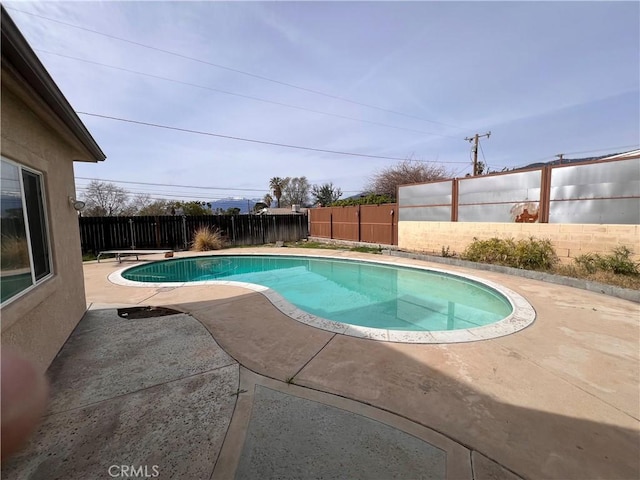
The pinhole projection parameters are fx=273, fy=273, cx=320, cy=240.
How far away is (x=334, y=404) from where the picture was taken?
2.44 meters

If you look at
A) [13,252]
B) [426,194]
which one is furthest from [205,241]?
[13,252]

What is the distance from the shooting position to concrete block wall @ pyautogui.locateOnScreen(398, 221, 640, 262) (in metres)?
6.93

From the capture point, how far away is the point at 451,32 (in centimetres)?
852

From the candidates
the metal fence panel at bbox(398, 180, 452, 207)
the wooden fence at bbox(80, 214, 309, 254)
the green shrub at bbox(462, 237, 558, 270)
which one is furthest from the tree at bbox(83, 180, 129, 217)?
the green shrub at bbox(462, 237, 558, 270)

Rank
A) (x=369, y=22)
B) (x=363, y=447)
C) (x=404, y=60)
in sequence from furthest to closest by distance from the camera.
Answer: (x=404, y=60), (x=369, y=22), (x=363, y=447)

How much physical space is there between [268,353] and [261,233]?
13433 mm

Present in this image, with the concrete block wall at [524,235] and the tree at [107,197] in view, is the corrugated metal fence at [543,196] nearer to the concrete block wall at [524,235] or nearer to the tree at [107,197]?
the concrete block wall at [524,235]

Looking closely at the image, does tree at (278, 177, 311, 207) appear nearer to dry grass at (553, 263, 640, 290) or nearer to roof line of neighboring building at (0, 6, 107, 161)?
dry grass at (553, 263, 640, 290)

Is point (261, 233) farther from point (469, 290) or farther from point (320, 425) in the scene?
point (320, 425)

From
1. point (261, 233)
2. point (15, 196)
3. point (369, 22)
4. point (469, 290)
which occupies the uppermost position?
point (369, 22)

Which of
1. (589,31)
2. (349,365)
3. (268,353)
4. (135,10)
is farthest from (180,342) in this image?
(589,31)

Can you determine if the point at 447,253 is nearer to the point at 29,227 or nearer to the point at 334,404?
the point at 334,404

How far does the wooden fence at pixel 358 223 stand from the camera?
43.6ft

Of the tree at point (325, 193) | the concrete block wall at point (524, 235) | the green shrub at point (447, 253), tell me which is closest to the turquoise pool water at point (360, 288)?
the green shrub at point (447, 253)
